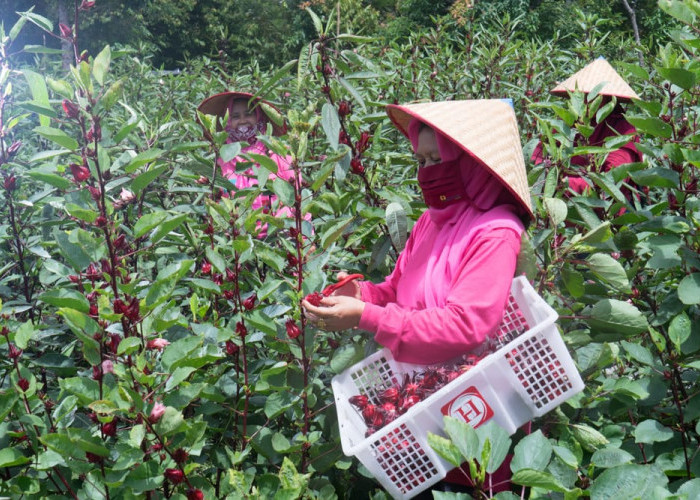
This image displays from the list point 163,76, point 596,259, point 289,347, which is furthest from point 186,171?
point 163,76

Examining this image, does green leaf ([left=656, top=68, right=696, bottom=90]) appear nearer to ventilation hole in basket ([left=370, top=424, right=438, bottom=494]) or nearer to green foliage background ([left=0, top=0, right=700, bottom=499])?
green foliage background ([left=0, top=0, right=700, bottom=499])

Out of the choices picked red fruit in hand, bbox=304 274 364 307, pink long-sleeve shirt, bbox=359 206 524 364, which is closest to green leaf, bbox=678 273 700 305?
pink long-sleeve shirt, bbox=359 206 524 364

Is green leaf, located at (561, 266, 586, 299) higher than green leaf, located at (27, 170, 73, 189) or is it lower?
lower

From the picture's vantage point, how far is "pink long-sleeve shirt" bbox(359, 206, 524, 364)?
69.3 inches

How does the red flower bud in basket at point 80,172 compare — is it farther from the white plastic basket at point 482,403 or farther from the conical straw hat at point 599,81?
the conical straw hat at point 599,81

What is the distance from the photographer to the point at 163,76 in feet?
19.6

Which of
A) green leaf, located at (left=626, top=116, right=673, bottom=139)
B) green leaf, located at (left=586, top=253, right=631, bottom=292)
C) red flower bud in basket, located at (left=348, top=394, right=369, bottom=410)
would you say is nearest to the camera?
red flower bud in basket, located at (left=348, top=394, right=369, bottom=410)

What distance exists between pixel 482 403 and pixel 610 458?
311 millimetres

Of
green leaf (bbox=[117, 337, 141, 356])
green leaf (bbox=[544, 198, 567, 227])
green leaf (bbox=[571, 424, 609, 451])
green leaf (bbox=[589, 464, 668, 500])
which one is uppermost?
green leaf (bbox=[117, 337, 141, 356])

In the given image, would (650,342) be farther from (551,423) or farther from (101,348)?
(101,348)

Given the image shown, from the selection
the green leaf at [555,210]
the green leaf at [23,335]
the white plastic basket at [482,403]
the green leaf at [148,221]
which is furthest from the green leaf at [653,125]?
the green leaf at [23,335]

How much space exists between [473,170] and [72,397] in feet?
3.76

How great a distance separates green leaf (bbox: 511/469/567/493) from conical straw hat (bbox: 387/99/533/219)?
2.87ft

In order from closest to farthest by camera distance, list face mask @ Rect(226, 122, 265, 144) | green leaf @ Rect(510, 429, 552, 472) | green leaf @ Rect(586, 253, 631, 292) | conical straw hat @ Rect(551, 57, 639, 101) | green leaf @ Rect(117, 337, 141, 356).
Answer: green leaf @ Rect(510, 429, 552, 472) → green leaf @ Rect(117, 337, 141, 356) → green leaf @ Rect(586, 253, 631, 292) → conical straw hat @ Rect(551, 57, 639, 101) → face mask @ Rect(226, 122, 265, 144)
